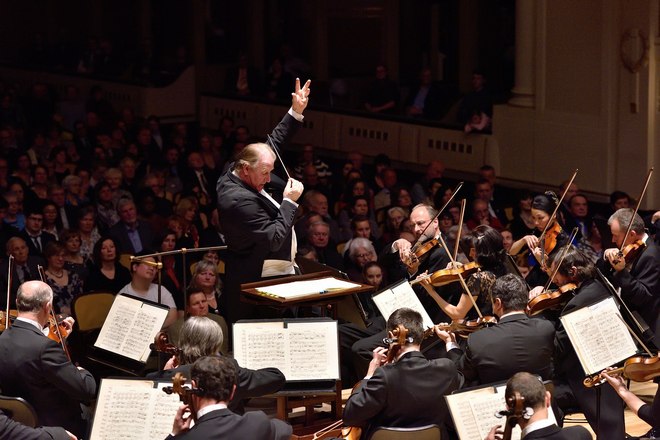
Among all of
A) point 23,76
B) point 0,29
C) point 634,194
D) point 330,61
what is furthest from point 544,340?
point 0,29

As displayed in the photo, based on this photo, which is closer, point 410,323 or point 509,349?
point 410,323

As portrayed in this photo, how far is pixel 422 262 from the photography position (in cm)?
693

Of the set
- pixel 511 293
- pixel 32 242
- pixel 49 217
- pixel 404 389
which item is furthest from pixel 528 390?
pixel 49 217

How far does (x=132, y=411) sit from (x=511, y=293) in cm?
184

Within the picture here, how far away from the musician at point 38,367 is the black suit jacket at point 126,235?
145 inches

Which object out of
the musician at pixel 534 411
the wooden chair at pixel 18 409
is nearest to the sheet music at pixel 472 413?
the musician at pixel 534 411

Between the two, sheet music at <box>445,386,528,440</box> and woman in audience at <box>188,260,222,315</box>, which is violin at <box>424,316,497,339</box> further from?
woman in audience at <box>188,260,222,315</box>

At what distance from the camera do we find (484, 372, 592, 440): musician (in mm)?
4336

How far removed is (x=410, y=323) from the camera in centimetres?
511

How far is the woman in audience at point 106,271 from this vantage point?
8062 millimetres

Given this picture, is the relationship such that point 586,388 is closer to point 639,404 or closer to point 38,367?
point 639,404

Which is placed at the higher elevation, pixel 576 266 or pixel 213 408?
pixel 576 266

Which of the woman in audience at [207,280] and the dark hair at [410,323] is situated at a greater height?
the dark hair at [410,323]

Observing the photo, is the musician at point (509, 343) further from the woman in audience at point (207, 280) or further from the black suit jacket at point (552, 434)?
the woman in audience at point (207, 280)
